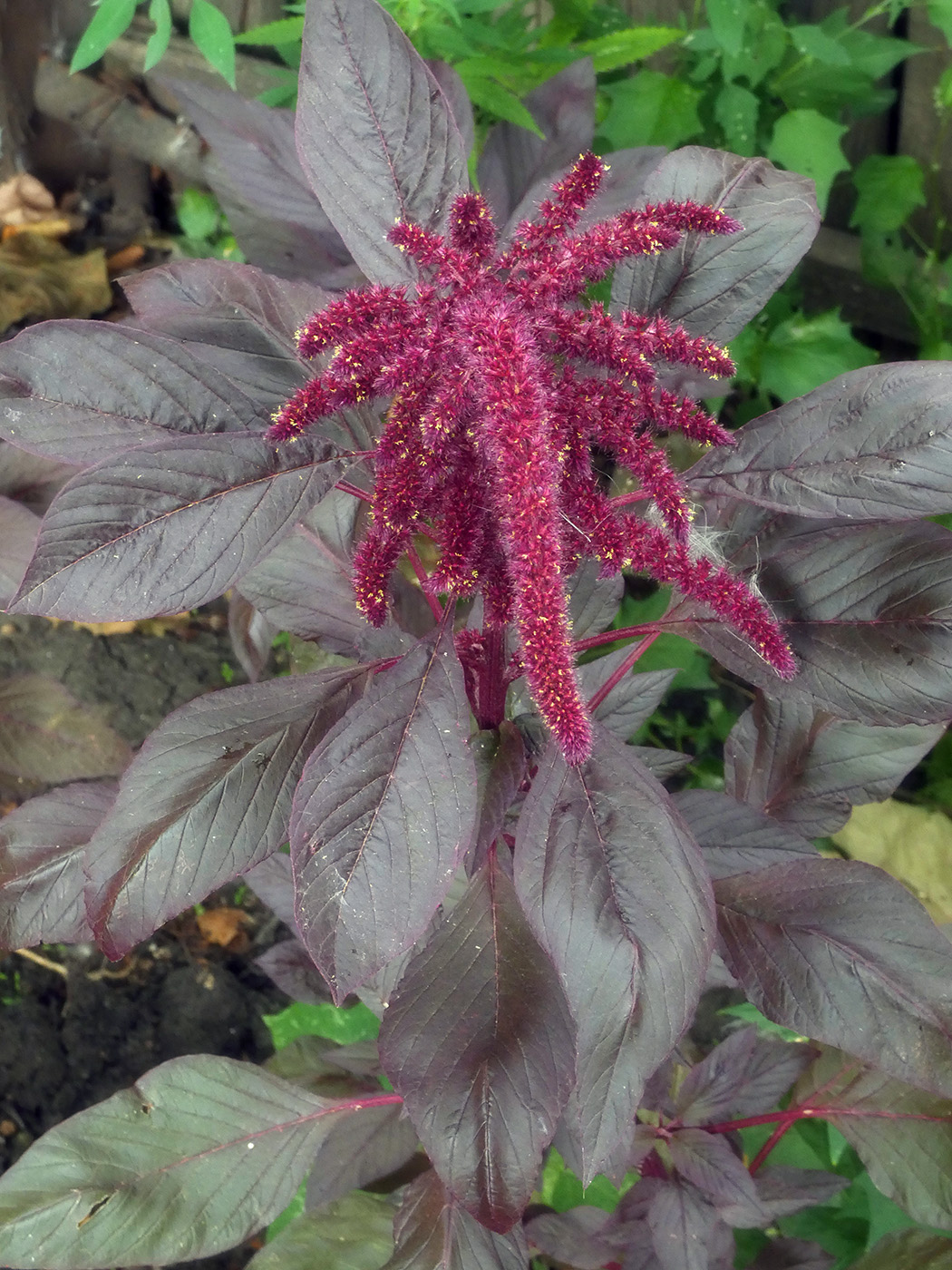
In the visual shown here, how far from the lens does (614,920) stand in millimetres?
697

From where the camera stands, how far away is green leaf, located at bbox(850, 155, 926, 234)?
199 cm

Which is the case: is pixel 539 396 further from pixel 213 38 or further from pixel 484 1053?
pixel 213 38

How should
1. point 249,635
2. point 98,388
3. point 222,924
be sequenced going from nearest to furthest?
1. point 98,388
2. point 249,635
3. point 222,924

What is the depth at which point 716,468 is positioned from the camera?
778 millimetres

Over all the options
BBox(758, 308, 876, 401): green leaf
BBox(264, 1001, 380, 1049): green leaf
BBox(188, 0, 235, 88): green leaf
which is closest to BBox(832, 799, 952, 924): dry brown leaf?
BBox(758, 308, 876, 401): green leaf

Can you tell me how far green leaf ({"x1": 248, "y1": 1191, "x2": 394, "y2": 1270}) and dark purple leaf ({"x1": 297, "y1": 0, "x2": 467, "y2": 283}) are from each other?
42.5 inches

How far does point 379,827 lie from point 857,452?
0.44m

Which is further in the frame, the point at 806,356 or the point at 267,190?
the point at 806,356

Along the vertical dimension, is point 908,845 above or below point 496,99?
below

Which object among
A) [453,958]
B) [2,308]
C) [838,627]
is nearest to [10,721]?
[453,958]

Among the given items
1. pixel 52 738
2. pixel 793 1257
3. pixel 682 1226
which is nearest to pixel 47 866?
pixel 52 738

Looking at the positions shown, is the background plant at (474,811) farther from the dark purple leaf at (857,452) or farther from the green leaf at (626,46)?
the green leaf at (626,46)

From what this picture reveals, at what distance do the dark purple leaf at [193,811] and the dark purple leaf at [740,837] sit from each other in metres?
0.43

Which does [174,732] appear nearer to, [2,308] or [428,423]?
[428,423]
